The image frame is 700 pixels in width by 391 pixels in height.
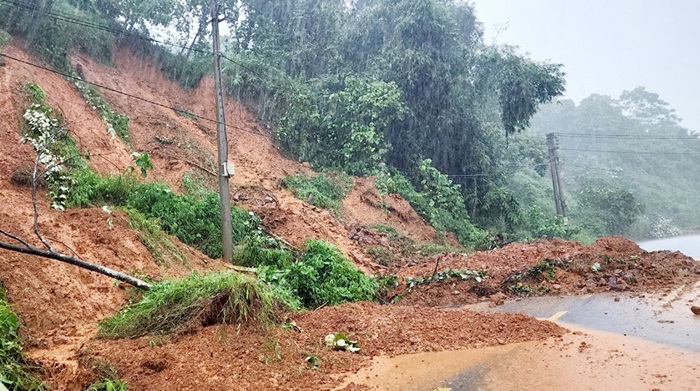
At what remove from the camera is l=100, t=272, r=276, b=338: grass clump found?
5254 mm

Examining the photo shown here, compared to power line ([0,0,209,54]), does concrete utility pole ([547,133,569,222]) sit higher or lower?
lower

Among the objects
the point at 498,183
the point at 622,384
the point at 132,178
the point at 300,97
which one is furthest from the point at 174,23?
the point at 622,384

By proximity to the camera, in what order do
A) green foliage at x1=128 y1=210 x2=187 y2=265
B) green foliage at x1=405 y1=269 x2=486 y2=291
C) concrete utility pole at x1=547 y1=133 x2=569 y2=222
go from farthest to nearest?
concrete utility pole at x1=547 y1=133 x2=569 y2=222, green foliage at x1=405 y1=269 x2=486 y2=291, green foliage at x1=128 y1=210 x2=187 y2=265

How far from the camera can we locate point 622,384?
416 cm

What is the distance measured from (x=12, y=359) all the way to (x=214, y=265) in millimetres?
5159

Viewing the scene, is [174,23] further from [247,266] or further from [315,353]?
[315,353]

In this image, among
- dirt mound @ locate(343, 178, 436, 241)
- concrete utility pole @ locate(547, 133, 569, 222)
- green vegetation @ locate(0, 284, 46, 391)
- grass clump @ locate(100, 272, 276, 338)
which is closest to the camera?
green vegetation @ locate(0, 284, 46, 391)

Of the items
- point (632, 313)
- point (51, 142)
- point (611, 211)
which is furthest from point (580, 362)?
point (611, 211)

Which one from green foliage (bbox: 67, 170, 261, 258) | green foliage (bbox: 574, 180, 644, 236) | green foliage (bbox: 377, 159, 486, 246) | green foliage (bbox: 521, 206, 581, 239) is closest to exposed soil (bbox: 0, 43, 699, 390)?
green foliage (bbox: 377, 159, 486, 246)

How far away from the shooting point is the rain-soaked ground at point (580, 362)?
430 cm

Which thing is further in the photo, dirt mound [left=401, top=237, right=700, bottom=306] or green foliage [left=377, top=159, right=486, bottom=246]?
green foliage [left=377, top=159, right=486, bottom=246]

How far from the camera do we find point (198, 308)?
208 inches

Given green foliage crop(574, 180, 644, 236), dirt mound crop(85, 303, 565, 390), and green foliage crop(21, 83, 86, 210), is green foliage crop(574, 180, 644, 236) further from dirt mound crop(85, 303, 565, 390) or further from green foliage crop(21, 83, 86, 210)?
green foliage crop(21, 83, 86, 210)

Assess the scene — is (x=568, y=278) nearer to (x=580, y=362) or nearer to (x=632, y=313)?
(x=632, y=313)
